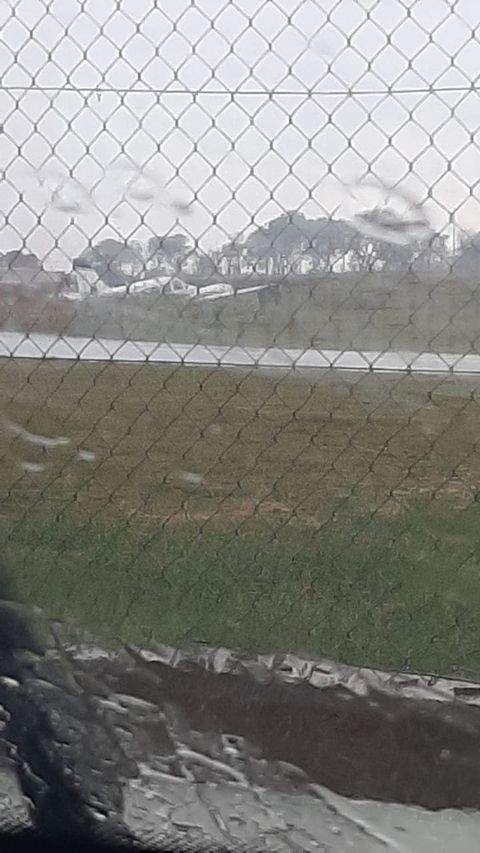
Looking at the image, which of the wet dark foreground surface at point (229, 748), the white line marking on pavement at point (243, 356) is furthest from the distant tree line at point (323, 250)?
the wet dark foreground surface at point (229, 748)

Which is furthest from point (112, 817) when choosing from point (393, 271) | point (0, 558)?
point (393, 271)

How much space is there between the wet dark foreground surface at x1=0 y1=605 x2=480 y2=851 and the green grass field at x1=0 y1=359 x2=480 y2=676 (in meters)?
0.04

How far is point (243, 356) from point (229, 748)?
1.69 ft

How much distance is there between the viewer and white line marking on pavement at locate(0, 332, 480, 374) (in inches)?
58.6

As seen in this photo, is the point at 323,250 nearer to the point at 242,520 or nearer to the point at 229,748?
the point at 242,520

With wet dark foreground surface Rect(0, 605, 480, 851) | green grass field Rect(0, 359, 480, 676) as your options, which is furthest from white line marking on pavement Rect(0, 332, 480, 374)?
wet dark foreground surface Rect(0, 605, 480, 851)

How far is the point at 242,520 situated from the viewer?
162 centimetres

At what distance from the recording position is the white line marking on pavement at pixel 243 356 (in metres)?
1.49

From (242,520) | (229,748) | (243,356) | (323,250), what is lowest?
(229,748)

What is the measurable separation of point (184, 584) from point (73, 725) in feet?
0.79

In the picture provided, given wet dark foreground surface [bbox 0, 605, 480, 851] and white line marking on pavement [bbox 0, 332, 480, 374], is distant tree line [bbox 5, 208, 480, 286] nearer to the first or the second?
white line marking on pavement [bbox 0, 332, 480, 374]

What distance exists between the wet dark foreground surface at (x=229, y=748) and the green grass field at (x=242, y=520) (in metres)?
0.04

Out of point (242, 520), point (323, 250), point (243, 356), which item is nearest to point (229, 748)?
point (242, 520)

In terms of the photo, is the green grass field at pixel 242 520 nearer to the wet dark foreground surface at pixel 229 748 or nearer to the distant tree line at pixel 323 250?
the wet dark foreground surface at pixel 229 748
